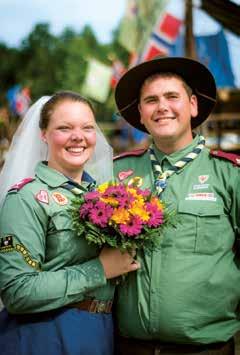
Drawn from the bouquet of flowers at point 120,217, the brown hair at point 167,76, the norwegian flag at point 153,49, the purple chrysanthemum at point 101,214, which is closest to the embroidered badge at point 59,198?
the bouquet of flowers at point 120,217

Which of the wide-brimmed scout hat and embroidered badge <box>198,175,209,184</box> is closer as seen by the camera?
embroidered badge <box>198,175,209,184</box>

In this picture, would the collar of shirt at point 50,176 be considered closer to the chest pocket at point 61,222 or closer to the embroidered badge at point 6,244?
the chest pocket at point 61,222

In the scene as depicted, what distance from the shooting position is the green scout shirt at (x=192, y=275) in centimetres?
271

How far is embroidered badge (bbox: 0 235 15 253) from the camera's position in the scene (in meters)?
2.51

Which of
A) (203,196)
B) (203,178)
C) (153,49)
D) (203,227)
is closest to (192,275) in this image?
(203,227)

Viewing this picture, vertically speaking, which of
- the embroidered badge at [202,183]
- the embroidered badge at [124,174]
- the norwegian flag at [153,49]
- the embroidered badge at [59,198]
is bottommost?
the embroidered badge at [59,198]

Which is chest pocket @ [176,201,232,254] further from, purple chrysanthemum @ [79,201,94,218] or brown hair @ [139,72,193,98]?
brown hair @ [139,72,193,98]

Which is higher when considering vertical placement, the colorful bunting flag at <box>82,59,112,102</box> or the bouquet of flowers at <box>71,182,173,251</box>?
the colorful bunting flag at <box>82,59,112,102</box>

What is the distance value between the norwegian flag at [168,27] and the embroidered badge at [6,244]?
33.9 feet

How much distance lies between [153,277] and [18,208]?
73 centimetres

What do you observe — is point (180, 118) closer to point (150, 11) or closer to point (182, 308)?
point (182, 308)

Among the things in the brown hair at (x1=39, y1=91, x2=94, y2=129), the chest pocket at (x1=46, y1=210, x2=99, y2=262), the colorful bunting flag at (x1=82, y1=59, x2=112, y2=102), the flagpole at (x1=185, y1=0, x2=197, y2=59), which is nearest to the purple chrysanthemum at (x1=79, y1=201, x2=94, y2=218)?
the chest pocket at (x1=46, y1=210, x2=99, y2=262)

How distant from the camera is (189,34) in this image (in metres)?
9.84

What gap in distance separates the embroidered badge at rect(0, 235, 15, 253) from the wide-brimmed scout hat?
1172 millimetres
